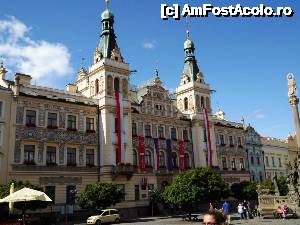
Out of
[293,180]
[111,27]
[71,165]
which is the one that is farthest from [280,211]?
[111,27]

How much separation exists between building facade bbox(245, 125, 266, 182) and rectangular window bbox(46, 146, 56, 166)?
1407 inches

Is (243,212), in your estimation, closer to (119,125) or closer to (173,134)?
(119,125)

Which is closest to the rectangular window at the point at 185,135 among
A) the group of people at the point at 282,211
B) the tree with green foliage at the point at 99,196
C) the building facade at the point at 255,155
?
the building facade at the point at 255,155

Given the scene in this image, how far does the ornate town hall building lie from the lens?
38.0 metres

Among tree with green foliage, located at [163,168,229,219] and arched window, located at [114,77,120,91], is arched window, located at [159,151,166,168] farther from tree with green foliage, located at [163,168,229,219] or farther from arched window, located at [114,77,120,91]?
tree with green foliage, located at [163,168,229,219]

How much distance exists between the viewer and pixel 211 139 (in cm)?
5497

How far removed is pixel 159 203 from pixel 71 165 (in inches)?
471

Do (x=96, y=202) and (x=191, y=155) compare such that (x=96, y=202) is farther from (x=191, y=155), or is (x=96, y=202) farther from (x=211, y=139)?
(x=211, y=139)

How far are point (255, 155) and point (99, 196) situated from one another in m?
37.2

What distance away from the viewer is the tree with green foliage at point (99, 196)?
35.1 m

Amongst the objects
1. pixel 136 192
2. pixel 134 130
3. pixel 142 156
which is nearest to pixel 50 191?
pixel 136 192

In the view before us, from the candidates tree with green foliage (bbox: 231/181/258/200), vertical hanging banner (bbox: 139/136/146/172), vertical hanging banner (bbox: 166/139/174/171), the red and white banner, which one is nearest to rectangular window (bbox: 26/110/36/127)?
vertical hanging banner (bbox: 139/136/146/172)

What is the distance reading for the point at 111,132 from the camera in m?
43.0

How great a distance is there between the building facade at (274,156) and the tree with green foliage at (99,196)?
38.2 metres
